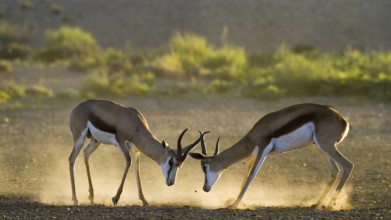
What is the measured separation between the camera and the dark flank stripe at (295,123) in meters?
12.4

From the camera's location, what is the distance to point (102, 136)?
1320 cm

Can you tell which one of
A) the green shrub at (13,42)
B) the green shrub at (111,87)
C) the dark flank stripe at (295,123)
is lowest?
the green shrub at (13,42)

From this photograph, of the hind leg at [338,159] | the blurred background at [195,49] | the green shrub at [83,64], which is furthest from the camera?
the green shrub at [83,64]

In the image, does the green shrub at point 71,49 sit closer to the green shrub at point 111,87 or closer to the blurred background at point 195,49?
the blurred background at point 195,49

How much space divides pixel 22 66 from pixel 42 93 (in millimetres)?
8709

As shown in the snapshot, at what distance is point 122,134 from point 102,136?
1.23 ft

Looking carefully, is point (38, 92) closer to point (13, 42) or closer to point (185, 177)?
point (185, 177)

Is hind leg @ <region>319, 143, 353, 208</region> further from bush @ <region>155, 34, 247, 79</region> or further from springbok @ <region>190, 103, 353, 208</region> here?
bush @ <region>155, 34, 247, 79</region>

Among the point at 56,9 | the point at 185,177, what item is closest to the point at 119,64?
the point at 185,177


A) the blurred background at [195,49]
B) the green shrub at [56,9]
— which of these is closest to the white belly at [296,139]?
the blurred background at [195,49]

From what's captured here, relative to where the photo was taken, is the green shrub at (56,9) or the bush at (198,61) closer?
the bush at (198,61)

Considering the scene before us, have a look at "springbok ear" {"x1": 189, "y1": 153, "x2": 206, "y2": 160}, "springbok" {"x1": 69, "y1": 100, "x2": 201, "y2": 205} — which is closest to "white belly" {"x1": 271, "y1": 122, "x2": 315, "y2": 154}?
"springbok ear" {"x1": 189, "y1": 153, "x2": 206, "y2": 160}

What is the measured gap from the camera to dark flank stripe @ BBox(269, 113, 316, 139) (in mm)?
12391

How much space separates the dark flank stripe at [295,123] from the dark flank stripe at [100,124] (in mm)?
2502
